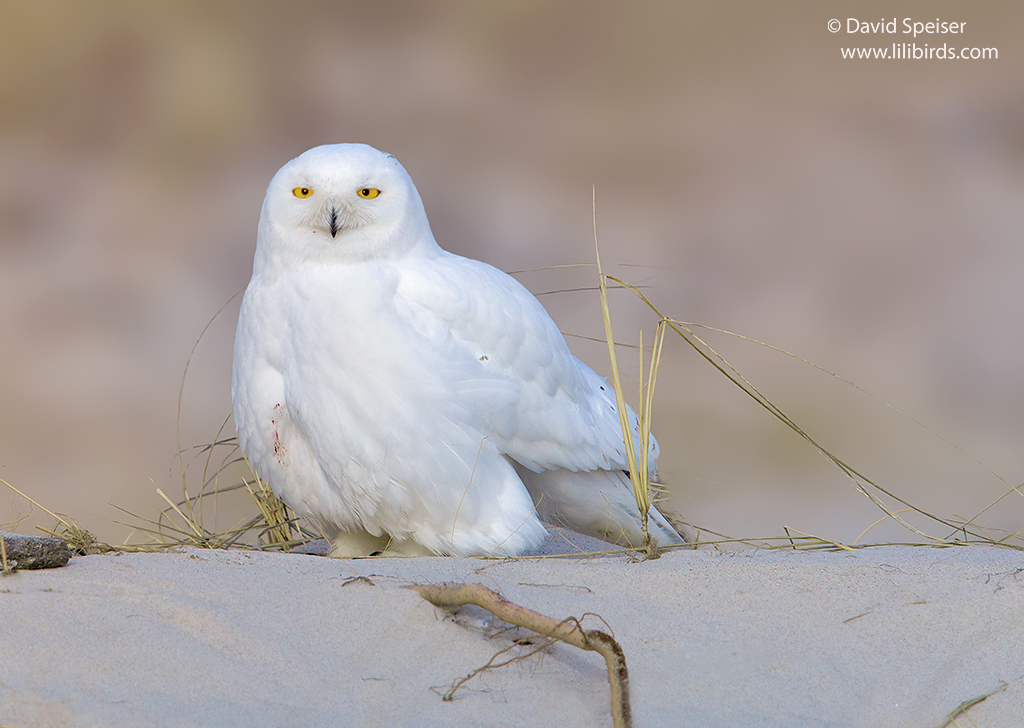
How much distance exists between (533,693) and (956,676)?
2.35 feet

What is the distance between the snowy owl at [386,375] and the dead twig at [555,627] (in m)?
0.96

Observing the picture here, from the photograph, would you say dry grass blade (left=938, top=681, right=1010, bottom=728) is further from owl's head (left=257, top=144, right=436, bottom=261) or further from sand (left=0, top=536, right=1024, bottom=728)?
owl's head (left=257, top=144, right=436, bottom=261)

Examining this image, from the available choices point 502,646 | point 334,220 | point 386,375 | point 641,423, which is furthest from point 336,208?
point 502,646

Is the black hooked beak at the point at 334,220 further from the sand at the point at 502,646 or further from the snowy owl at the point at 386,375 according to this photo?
the sand at the point at 502,646

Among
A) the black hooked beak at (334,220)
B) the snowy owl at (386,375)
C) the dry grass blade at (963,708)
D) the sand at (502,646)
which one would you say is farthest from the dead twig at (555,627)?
the black hooked beak at (334,220)

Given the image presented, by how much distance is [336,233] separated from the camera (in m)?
2.88

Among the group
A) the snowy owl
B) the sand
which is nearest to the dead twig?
Result: the sand

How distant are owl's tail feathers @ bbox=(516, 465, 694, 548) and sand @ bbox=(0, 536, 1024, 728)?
3.68 ft

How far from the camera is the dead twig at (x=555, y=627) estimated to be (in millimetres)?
1512

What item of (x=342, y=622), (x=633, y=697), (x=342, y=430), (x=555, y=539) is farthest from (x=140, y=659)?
(x=555, y=539)

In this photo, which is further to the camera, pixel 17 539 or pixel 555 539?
pixel 555 539

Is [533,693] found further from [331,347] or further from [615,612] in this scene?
[331,347]

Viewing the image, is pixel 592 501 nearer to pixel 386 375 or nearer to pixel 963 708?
pixel 386 375

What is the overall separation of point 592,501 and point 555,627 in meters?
1.67
